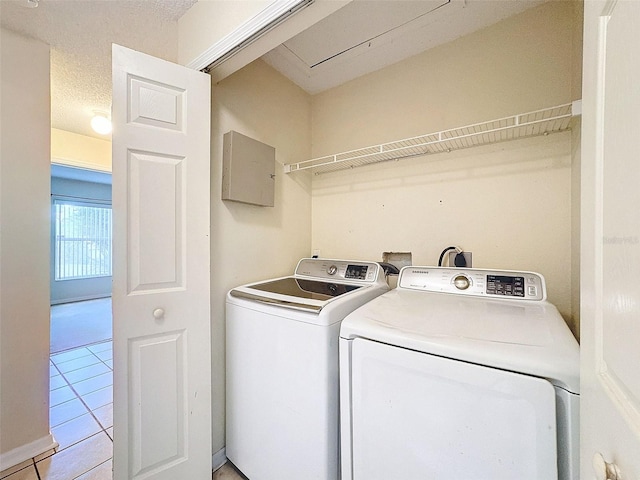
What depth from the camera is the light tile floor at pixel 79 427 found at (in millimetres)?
1439

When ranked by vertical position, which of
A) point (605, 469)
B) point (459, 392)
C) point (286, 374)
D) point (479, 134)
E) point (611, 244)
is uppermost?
point (479, 134)

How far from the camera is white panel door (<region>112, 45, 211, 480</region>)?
43.3 inches

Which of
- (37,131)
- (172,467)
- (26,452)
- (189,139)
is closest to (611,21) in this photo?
(189,139)

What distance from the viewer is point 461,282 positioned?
1.29 metres

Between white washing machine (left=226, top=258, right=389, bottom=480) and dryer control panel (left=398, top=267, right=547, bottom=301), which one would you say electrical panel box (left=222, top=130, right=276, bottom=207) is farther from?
dryer control panel (left=398, top=267, right=547, bottom=301)

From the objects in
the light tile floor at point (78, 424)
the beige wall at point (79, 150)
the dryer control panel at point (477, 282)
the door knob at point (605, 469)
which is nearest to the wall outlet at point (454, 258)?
the dryer control panel at point (477, 282)

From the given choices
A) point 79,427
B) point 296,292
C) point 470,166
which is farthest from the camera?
point 79,427

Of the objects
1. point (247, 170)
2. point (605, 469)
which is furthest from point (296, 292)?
point (605, 469)

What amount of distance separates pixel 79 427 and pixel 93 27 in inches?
100

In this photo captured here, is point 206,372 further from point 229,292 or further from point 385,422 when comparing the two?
point 385,422

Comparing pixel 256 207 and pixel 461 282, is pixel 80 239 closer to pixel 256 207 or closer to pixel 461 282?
pixel 256 207

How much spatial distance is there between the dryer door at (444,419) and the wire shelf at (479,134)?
40.9 inches

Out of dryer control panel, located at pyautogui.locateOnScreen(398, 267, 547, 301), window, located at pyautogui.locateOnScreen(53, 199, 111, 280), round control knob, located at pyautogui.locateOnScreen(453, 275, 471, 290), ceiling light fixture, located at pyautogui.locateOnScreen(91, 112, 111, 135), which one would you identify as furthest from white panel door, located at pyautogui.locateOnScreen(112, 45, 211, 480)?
window, located at pyautogui.locateOnScreen(53, 199, 111, 280)

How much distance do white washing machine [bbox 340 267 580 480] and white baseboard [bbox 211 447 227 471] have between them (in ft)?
2.87
